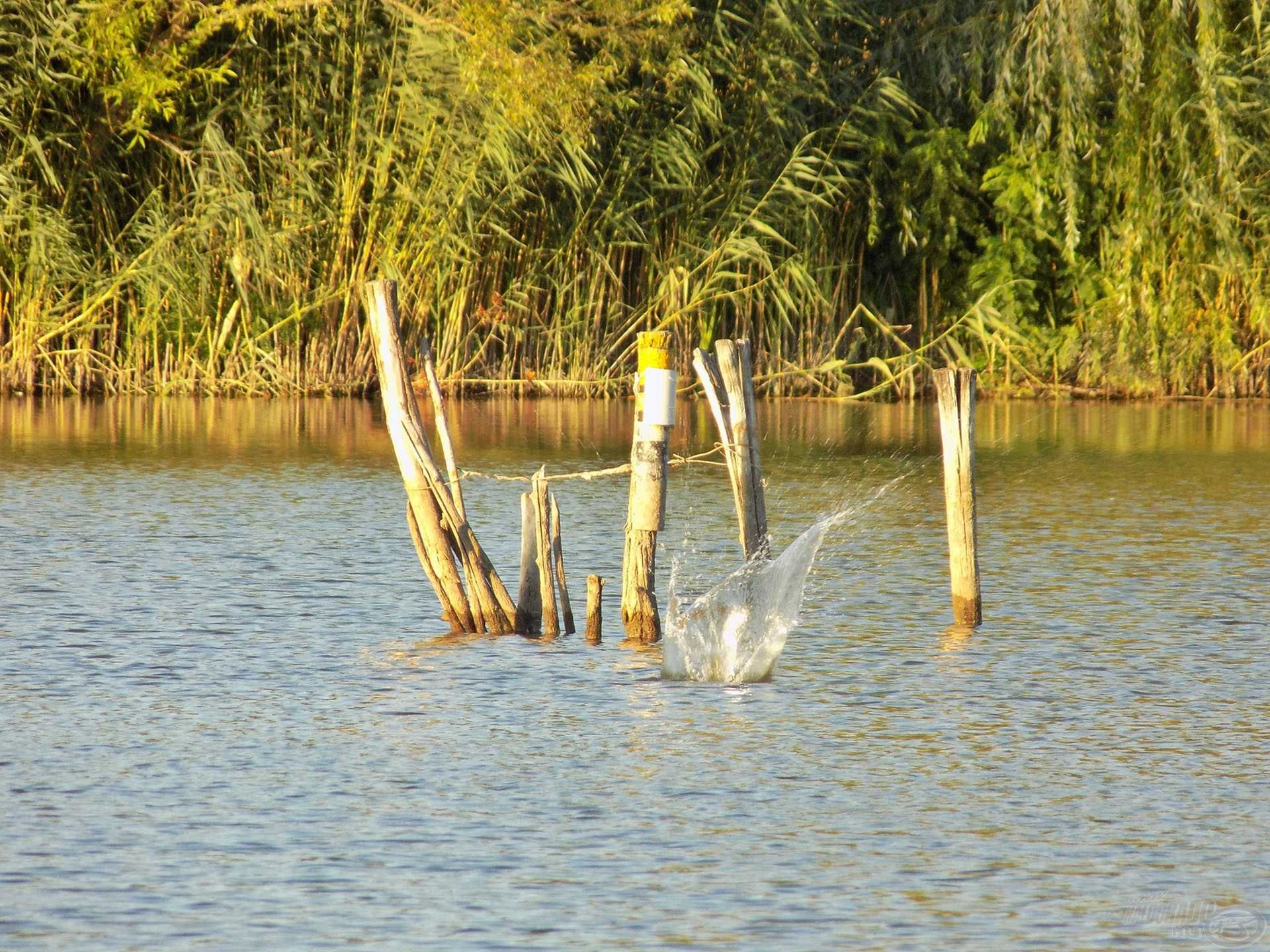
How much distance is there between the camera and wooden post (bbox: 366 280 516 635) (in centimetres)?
891

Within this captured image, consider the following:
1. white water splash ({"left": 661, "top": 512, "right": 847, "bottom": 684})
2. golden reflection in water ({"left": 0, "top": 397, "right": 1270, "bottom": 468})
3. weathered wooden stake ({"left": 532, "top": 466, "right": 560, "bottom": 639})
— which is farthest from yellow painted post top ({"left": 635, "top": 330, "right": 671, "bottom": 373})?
golden reflection in water ({"left": 0, "top": 397, "right": 1270, "bottom": 468})

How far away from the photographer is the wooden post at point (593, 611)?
29.3 ft

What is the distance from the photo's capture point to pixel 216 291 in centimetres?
2103

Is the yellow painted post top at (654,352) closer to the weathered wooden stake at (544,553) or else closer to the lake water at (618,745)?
the weathered wooden stake at (544,553)

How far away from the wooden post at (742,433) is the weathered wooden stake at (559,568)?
36.8 inches

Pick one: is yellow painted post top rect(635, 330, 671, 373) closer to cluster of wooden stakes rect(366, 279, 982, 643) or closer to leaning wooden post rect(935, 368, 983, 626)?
cluster of wooden stakes rect(366, 279, 982, 643)

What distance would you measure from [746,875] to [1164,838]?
1262mm

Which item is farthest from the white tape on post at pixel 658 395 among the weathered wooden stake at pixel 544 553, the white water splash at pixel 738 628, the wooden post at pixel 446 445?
the wooden post at pixel 446 445

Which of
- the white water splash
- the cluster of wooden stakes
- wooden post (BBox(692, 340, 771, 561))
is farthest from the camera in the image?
wooden post (BBox(692, 340, 771, 561))

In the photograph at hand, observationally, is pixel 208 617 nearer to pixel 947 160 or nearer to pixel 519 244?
pixel 519 244

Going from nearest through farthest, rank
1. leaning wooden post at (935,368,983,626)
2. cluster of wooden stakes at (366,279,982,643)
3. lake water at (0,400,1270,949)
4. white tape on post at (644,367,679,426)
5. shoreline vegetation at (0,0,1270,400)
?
lake water at (0,400,1270,949)
white tape on post at (644,367,679,426)
cluster of wooden stakes at (366,279,982,643)
leaning wooden post at (935,368,983,626)
shoreline vegetation at (0,0,1270,400)

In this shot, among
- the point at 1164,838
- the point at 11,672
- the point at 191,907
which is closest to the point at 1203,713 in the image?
the point at 1164,838

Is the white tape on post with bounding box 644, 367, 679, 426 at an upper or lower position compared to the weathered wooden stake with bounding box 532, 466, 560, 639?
upper

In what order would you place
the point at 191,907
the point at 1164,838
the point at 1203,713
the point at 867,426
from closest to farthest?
the point at 191,907 → the point at 1164,838 → the point at 1203,713 → the point at 867,426
